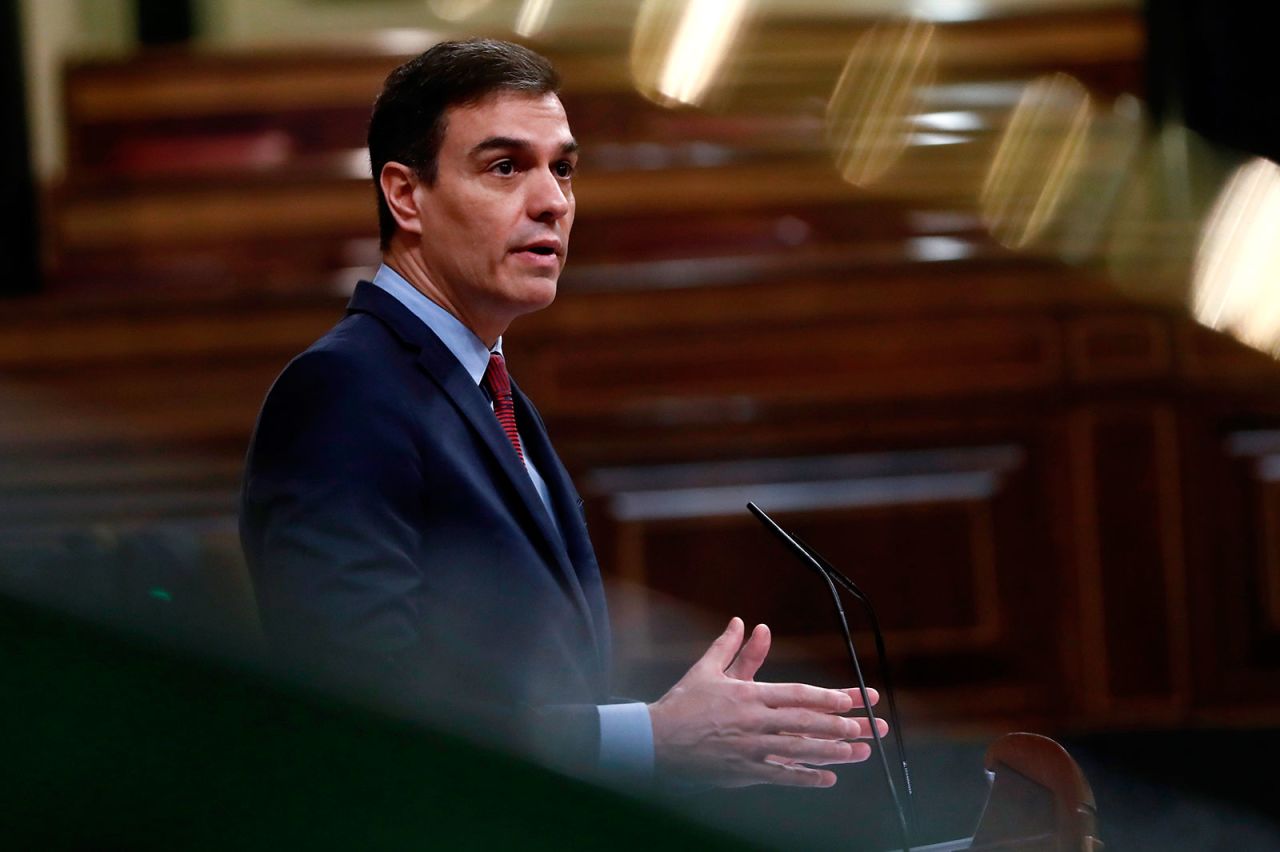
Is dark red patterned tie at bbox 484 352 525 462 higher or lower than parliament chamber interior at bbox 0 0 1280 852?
higher

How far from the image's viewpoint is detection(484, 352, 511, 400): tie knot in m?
0.86

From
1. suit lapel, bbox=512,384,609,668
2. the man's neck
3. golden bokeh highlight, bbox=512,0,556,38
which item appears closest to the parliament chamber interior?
golden bokeh highlight, bbox=512,0,556,38

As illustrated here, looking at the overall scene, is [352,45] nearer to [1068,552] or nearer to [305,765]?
[1068,552]

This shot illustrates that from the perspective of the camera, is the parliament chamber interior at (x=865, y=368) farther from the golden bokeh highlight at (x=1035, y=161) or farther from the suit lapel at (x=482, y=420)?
the suit lapel at (x=482, y=420)

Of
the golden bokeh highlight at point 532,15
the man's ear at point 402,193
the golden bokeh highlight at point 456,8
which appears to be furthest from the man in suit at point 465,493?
the golden bokeh highlight at point 456,8

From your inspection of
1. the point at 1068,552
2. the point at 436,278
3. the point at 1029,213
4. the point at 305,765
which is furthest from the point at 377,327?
the point at 1029,213

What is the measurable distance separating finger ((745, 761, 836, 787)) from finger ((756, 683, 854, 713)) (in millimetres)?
27

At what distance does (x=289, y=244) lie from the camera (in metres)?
2.70

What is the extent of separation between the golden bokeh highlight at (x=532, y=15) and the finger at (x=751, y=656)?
2.98 metres

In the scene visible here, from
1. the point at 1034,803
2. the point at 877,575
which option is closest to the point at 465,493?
the point at 1034,803

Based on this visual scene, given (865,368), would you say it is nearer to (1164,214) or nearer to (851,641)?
(1164,214)

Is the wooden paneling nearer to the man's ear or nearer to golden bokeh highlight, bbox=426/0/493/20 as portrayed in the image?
the man's ear

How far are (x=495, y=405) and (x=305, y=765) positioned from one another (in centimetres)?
57

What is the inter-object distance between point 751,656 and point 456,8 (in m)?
3.17
